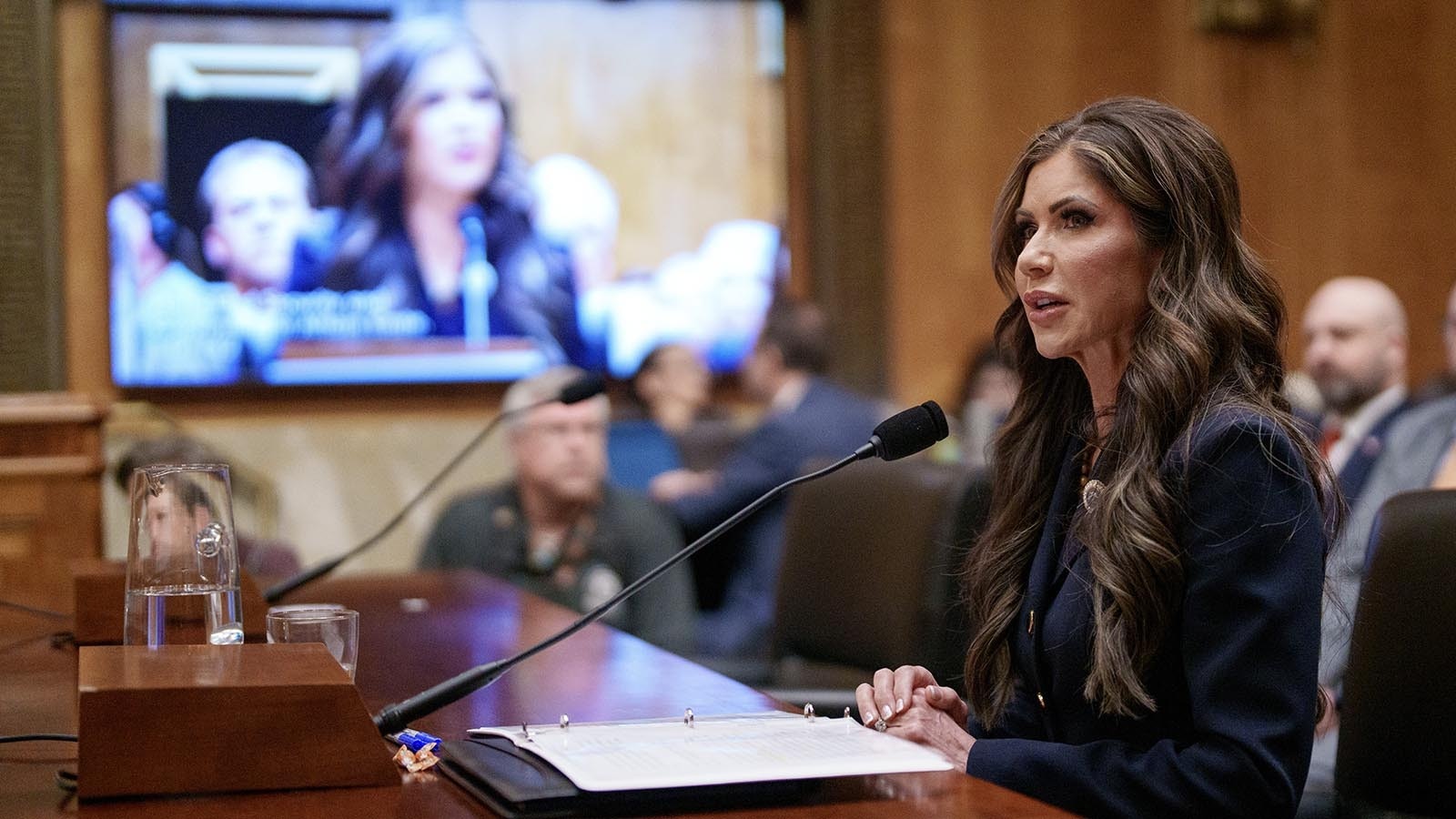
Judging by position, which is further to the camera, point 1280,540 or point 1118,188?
point 1118,188

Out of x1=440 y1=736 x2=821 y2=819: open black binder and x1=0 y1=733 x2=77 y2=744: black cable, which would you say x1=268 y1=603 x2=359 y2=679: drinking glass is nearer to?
x1=0 y1=733 x2=77 y2=744: black cable

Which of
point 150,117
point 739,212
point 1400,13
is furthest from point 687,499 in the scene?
point 1400,13

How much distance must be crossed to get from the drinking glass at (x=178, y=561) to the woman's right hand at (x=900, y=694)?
2.12 feet

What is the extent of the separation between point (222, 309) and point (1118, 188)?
4426mm

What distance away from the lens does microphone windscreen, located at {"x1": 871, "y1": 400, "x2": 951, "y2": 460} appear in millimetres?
1592

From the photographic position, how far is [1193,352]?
1.60 meters

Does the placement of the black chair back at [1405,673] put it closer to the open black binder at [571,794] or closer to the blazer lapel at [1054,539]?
the blazer lapel at [1054,539]

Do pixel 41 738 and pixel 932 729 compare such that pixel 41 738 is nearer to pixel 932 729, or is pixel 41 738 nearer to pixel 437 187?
pixel 932 729

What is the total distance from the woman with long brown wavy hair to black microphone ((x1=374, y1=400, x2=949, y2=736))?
20 cm

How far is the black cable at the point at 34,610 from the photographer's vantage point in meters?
2.43

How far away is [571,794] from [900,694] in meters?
0.62

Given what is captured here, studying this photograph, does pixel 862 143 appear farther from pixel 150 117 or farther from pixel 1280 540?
pixel 1280 540

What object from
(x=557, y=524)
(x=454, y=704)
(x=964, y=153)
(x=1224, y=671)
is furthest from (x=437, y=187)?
(x=1224, y=671)

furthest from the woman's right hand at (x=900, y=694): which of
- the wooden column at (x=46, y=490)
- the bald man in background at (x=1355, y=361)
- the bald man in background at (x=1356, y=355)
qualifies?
the bald man in background at (x=1356, y=355)
